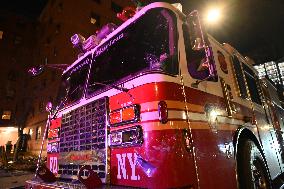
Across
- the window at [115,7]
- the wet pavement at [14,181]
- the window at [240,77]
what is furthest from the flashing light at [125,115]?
the window at [115,7]

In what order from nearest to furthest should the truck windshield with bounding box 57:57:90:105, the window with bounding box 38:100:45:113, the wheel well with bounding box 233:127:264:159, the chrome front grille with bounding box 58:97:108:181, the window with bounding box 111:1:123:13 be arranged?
the chrome front grille with bounding box 58:97:108:181, the wheel well with bounding box 233:127:264:159, the truck windshield with bounding box 57:57:90:105, the window with bounding box 38:100:45:113, the window with bounding box 111:1:123:13

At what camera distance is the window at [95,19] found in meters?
28.9

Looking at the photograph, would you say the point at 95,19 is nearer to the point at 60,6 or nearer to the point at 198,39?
the point at 60,6

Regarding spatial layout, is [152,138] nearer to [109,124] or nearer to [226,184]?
[109,124]

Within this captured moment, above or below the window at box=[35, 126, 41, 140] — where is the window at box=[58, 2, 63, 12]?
above

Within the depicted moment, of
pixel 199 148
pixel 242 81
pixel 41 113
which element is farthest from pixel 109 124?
pixel 41 113

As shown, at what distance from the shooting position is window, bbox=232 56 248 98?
477 centimetres

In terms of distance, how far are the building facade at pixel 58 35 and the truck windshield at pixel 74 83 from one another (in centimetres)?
2049

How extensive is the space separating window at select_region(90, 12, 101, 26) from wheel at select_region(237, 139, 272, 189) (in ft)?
89.5

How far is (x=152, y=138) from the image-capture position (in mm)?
2645

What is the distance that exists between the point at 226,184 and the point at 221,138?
593 millimetres

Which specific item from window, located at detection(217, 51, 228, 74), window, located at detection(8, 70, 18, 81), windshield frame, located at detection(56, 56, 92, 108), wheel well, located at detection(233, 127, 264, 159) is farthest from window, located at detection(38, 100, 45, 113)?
wheel well, located at detection(233, 127, 264, 159)

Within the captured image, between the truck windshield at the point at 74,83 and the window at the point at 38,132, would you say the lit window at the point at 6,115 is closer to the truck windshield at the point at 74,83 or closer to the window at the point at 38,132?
the window at the point at 38,132

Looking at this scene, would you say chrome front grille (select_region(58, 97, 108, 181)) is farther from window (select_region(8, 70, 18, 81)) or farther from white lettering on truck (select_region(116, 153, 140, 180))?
window (select_region(8, 70, 18, 81))
